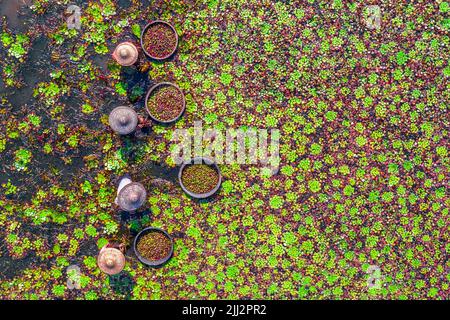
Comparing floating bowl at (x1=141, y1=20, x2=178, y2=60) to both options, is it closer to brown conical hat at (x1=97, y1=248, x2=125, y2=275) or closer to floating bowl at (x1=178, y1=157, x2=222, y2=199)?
floating bowl at (x1=178, y1=157, x2=222, y2=199)

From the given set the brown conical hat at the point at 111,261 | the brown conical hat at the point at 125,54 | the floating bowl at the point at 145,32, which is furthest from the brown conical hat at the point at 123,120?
the brown conical hat at the point at 111,261

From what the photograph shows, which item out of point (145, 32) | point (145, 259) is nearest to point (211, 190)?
point (145, 259)

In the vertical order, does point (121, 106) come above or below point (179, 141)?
above

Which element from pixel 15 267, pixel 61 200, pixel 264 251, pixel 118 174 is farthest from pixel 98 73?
pixel 264 251

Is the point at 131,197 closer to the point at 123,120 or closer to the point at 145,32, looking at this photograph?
the point at 123,120

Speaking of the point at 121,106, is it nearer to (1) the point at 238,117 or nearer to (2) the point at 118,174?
(2) the point at 118,174

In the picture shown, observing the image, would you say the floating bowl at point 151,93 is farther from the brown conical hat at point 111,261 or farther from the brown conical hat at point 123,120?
the brown conical hat at point 111,261
